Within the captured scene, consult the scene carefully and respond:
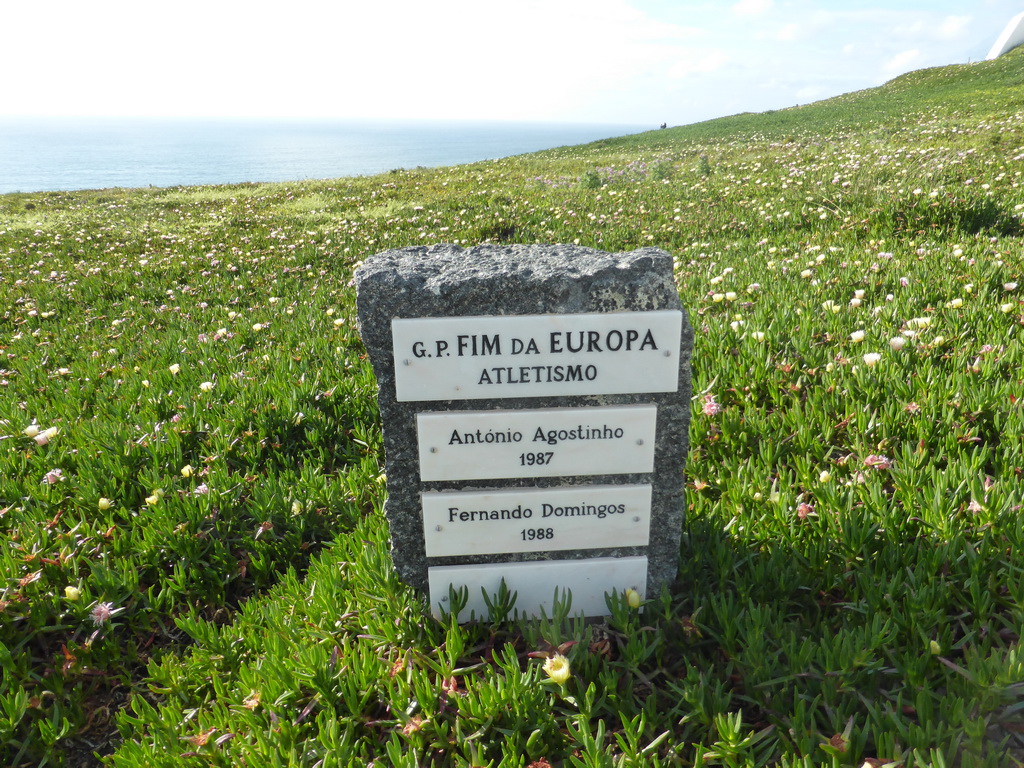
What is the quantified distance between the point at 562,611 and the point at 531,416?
2.13ft

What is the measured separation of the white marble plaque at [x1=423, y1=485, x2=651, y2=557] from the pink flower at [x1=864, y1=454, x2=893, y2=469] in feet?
3.32

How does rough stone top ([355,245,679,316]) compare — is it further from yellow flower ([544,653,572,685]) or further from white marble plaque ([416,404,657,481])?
yellow flower ([544,653,572,685])

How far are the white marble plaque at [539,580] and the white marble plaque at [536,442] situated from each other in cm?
34

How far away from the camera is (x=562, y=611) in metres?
1.99

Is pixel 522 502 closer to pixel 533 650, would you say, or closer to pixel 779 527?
pixel 533 650

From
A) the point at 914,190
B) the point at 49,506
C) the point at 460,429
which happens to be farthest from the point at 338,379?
the point at 914,190

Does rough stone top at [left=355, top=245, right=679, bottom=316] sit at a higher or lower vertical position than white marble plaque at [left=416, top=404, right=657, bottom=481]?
higher

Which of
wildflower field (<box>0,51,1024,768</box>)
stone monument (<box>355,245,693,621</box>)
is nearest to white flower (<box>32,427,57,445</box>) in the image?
wildflower field (<box>0,51,1024,768</box>)

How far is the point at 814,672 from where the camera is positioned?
167cm

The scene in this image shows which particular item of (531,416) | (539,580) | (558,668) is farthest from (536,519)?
(558,668)

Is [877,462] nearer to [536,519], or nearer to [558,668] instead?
[536,519]

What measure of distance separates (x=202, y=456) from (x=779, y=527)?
2.81 meters

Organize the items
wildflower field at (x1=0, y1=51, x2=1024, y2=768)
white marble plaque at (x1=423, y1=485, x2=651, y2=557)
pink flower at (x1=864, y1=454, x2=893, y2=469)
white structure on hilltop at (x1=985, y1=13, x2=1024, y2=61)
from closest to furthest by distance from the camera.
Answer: wildflower field at (x1=0, y1=51, x2=1024, y2=768) → white marble plaque at (x1=423, y1=485, x2=651, y2=557) → pink flower at (x1=864, y1=454, x2=893, y2=469) → white structure on hilltop at (x1=985, y1=13, x2=1024, y2=61)

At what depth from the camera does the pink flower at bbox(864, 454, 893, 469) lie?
2.37 metres
